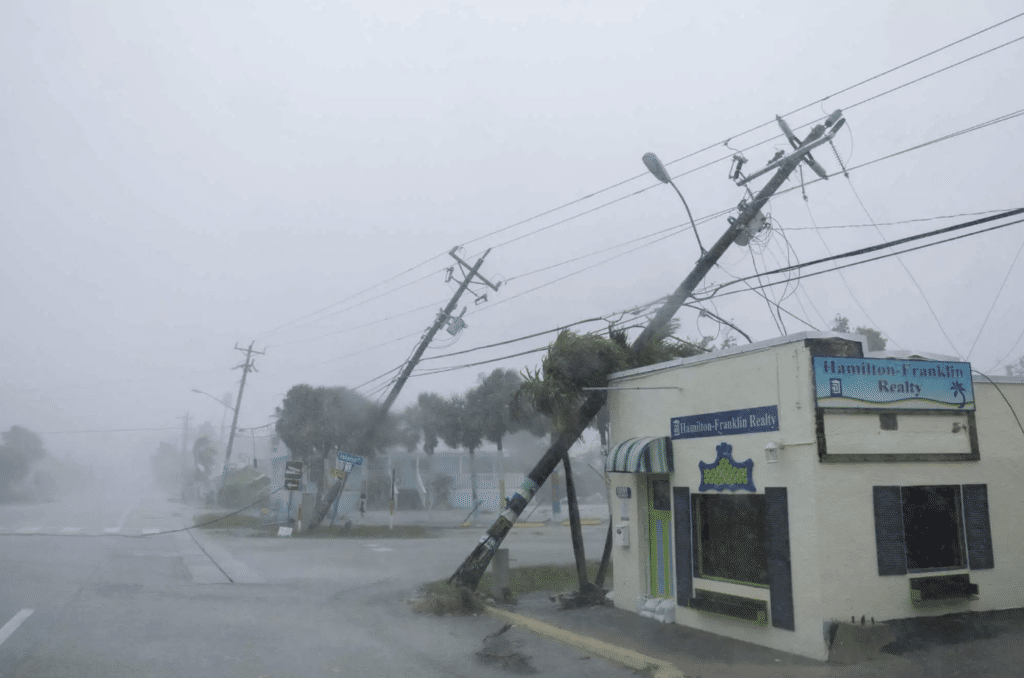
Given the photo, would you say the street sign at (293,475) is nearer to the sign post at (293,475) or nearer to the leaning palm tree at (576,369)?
the sign post at (293,475)

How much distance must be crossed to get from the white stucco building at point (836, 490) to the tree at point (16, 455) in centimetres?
8263

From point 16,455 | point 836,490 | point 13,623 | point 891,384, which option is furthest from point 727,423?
point 16,455

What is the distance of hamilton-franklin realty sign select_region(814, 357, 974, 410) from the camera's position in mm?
9750

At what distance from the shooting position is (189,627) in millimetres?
11805

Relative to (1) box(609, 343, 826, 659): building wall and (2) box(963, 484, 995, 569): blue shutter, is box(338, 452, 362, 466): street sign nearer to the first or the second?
(1) box(609, 343, 826, 659): building wall

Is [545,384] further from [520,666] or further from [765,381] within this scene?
[520,666]

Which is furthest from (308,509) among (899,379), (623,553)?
(899,379)

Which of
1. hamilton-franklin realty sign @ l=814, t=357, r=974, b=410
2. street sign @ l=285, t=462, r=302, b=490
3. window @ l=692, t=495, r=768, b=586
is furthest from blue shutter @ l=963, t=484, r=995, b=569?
street sign @ l=285, t=462, r=302, b=490

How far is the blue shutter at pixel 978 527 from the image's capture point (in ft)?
34.0

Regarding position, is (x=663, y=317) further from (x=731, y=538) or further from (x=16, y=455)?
(x=16, y=455)

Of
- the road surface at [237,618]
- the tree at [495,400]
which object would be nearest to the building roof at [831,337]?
the road surface at [237,618]

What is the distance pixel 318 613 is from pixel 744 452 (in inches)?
315

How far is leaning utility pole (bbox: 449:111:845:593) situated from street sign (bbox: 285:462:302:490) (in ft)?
59.7

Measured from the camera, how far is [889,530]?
977 cm
